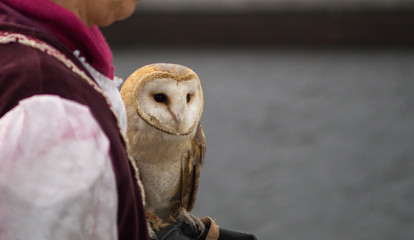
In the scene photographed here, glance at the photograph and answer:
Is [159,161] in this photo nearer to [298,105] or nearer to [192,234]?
[192,234]

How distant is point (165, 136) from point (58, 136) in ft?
2.66

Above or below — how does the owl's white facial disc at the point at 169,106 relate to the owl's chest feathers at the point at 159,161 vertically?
above

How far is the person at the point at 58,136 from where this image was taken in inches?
18.6

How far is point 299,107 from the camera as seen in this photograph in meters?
3.63

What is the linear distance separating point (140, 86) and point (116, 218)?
0.75 m

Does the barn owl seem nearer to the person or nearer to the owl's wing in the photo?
the owl's wing

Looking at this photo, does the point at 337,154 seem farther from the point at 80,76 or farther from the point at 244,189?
the point at 80,76

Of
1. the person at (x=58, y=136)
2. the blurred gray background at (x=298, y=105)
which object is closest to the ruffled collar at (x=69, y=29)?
the person at (x=58, y=136)

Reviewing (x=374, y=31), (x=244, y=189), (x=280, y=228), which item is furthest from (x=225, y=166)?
(x=374, y=31)

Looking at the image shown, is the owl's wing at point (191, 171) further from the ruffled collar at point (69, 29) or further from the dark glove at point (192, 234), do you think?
the ruffled collar at point (69, 29)

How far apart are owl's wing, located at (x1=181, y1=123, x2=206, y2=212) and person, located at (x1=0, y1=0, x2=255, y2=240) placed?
0.80 m

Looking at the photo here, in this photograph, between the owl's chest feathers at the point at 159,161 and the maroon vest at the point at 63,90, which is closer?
the maroon vest at the point at 63,90

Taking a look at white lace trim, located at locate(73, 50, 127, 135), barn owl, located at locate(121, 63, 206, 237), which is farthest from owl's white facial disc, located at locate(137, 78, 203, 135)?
white lace trim, located at locate(73, 50, 127, 135)

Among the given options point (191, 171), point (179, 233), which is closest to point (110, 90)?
point (179, 233)
